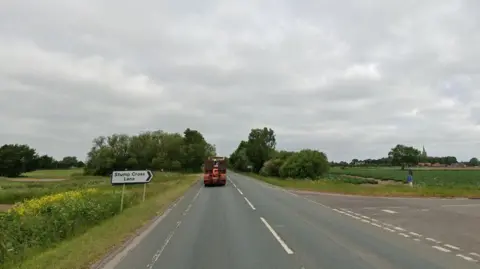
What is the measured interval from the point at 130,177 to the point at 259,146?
110 meters

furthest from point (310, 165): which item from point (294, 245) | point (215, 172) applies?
point (294, 245)

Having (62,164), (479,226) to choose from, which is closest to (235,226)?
(479,226)

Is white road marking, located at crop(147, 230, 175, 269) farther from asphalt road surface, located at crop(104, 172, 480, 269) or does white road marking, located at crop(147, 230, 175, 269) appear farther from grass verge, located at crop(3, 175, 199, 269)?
grass verge, located at crop(3, 175, 199, 269)

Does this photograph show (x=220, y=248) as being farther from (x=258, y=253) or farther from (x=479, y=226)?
(x=479, y=226)

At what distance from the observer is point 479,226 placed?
15.5 metres

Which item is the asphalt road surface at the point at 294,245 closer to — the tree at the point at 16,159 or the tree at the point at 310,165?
the tree at the point at 310,165

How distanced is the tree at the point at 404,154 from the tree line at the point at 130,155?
241ft

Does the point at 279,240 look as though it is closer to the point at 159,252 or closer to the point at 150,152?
the point at 159,252

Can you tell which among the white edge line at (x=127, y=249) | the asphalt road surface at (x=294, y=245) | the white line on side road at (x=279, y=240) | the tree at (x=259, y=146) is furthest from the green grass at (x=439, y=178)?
the white edge line at (x=127, y=249)

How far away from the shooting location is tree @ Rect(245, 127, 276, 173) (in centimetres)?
12950

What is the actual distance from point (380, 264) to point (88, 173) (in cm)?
11678

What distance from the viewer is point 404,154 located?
16612cm

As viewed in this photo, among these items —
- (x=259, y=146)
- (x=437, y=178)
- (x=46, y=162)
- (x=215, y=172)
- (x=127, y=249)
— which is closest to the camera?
(x=127, y=249)

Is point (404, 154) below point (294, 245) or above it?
above
